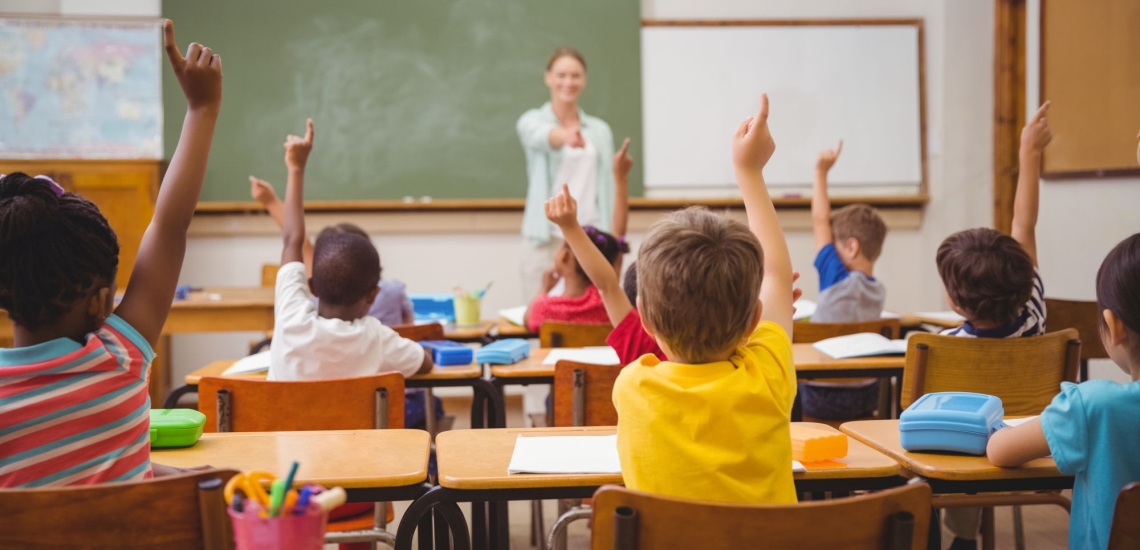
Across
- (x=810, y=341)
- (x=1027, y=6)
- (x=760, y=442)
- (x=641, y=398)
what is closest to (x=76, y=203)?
(x=641, y=398)

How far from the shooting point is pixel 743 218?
5855 mm

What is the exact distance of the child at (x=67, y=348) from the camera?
118 cm

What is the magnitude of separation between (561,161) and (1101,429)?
3810mm

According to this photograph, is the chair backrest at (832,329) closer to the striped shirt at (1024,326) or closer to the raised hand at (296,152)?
the striped shirt at (1024,326)

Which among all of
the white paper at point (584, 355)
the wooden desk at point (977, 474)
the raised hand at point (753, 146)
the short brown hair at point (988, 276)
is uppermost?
the raised hand at point (753, 146)

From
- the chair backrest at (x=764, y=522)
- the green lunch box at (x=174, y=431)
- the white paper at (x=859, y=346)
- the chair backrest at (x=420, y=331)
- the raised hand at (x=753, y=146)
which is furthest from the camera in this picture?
the chair backrest at (x=420, y=331)

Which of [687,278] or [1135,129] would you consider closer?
[687,278]

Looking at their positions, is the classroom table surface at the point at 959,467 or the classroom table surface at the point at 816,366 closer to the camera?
the classroom table surface at the point at 959,467

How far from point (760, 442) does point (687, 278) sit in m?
0.24

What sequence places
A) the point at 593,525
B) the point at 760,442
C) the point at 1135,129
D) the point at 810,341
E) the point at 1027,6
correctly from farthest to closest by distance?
the point at 1027,6
the point at 1135,129
the point at 810,341
the point at 760,442
the point at 593,525

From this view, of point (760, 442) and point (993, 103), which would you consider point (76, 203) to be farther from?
point (993, 103)

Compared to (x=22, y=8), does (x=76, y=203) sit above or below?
below

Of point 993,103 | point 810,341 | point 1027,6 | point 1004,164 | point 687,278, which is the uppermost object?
point 1027,6

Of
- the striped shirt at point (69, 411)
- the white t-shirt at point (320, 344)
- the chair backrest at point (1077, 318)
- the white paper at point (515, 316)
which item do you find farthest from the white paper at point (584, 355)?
the chair backrest at point (1077, 318)
